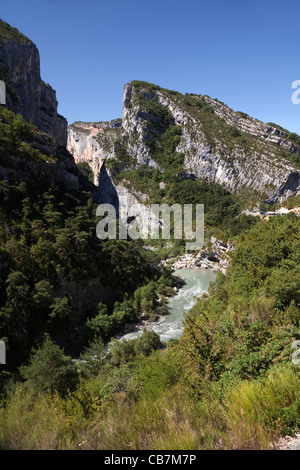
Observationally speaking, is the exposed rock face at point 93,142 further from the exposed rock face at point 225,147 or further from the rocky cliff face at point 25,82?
the rocky cliff face at point 25,82

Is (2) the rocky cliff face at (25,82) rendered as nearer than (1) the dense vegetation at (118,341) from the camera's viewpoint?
No

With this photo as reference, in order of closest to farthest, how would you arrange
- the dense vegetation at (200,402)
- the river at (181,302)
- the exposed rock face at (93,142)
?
the dense vegetation at (200,402) < the river at (181,302) < the exposed rock face at (93,142)

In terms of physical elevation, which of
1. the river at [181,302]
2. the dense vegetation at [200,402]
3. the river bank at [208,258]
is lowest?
the river at [181,302]

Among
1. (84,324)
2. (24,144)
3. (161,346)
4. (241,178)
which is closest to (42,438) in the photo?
(161,346)

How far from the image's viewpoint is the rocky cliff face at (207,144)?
6481 cm

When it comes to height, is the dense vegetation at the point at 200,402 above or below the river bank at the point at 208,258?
above

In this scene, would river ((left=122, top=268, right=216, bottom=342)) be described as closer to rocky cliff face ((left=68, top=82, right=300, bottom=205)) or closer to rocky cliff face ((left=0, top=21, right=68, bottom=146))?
rocky cliff face ((left=68, top=82, right=300, bottom=205))

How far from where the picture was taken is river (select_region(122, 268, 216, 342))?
2292 centimetres

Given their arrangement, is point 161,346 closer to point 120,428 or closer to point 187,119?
point 120,428

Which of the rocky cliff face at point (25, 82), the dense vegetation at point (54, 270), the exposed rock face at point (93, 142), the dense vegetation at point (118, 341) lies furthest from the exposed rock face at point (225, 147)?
the dense vegetation at point (54, 270)

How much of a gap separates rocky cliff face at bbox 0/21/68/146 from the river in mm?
39528

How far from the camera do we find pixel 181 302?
30.2 m

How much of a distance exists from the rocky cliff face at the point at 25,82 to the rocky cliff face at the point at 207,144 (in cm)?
2613
